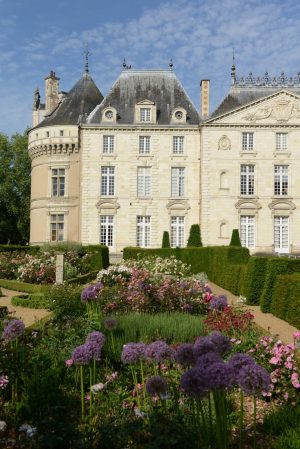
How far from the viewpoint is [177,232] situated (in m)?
26.5

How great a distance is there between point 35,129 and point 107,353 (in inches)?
980

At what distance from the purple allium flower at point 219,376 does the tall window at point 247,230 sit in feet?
77.7

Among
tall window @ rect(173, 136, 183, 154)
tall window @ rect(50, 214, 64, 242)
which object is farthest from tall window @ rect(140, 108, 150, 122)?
tall window @ rect(50, 214, 64, 242)

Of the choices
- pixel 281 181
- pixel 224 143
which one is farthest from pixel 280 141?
pixel 224 143

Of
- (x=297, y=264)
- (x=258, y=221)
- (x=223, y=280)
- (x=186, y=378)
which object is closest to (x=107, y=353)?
(x=186, y=378)

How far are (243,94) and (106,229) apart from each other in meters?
10.8

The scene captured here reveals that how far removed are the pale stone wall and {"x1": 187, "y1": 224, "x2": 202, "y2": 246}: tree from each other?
2.06 m

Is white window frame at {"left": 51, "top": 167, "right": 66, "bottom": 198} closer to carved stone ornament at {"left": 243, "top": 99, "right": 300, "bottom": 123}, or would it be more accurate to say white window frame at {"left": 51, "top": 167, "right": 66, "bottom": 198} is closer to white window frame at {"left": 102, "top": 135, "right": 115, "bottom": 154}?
white window frame at {"left": 102, "top": 135, "right": 115, "bottom": 154}

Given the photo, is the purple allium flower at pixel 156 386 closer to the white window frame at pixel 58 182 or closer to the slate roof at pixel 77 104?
the white window frame at pixel 58 182

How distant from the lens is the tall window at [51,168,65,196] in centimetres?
2736

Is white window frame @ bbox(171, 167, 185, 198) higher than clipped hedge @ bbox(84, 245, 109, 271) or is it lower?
higher

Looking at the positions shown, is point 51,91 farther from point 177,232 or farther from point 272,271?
point 272,271

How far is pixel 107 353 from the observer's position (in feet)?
16.5

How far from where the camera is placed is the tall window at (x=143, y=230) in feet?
86.9
